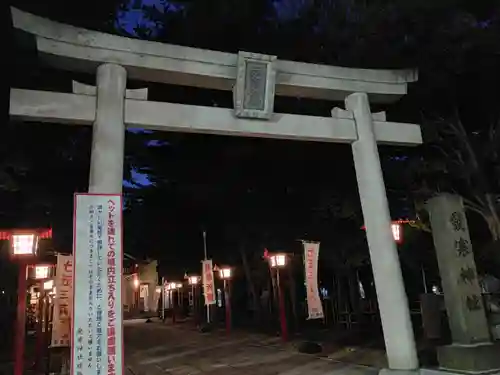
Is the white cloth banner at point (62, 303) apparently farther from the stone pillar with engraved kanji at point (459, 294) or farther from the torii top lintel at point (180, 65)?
the stone pillar with engraved kanji at point (459, 294)

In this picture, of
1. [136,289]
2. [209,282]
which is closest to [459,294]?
[209,282]

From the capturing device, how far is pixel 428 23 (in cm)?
936

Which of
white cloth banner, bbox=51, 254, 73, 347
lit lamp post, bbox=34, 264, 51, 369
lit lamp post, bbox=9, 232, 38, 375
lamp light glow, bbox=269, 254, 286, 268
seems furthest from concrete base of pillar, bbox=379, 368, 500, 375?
lit lamp post, bbox=34, 264, 51, 369

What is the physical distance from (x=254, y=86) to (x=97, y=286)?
4.25 meters

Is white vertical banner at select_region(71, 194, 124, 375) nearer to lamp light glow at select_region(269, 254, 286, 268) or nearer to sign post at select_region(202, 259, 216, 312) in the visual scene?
lamp light glow at select_region(269, 254, 286, 268)

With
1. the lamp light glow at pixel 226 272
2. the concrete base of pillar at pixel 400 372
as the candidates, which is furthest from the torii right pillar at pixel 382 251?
the lamp light glow at pixel 226 272

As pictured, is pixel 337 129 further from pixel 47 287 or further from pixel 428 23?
pixel 47 287

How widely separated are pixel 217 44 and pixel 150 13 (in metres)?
2.35

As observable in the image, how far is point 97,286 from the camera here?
5586 millimetres

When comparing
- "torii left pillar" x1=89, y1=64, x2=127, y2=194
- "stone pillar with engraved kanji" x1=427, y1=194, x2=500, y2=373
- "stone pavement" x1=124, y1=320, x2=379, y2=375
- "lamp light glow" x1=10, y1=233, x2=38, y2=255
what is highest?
"torii left pillar" x1=89, y1=64, x2=127, y2=194

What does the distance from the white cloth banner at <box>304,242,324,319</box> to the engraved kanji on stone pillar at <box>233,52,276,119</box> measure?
258 inches

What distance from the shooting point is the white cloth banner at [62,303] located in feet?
36.1

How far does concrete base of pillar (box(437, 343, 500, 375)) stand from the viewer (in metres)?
7.65

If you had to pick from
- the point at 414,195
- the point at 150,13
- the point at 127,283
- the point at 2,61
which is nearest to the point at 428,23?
the point at 414,195
